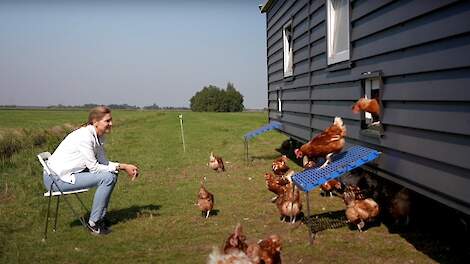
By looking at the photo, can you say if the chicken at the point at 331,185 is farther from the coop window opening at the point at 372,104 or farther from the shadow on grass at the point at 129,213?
the shadow on grass at the point at 129,213

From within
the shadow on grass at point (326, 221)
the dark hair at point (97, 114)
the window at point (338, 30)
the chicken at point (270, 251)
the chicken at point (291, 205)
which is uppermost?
the window at point (338, 30)

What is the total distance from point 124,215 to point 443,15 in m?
5.66

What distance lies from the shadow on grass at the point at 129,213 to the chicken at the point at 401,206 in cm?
373

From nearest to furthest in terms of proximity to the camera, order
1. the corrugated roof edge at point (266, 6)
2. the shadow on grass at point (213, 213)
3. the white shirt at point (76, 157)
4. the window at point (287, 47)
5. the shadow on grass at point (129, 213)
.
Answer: the white shirt at point (76, 157)
the shadow on grass at point (129, 213)
the shadow on grass at point (213, 213)
the window at point (287, 47)
the corrugated roof edge at point (266, 6)

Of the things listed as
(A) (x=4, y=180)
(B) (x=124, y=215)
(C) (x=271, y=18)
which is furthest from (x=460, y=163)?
(C) (x=271, y=18)

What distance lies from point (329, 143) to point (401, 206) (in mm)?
1235

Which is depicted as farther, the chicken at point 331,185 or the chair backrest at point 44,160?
the chicken at point 331,185

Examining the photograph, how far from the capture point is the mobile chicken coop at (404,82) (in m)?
4.27

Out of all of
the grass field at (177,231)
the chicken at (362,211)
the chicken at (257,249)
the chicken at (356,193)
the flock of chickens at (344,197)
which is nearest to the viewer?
the chicken at (257,249)

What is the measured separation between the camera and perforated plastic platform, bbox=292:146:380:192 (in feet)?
18.6

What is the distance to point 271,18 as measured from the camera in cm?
1567

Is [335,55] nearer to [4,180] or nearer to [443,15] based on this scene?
[443,15]

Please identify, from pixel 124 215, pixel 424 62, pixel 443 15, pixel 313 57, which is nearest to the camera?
pixel 443 15

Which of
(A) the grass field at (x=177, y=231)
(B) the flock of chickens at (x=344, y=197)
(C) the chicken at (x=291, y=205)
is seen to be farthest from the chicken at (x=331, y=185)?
(C) the chicken at (x=291, y=205)
